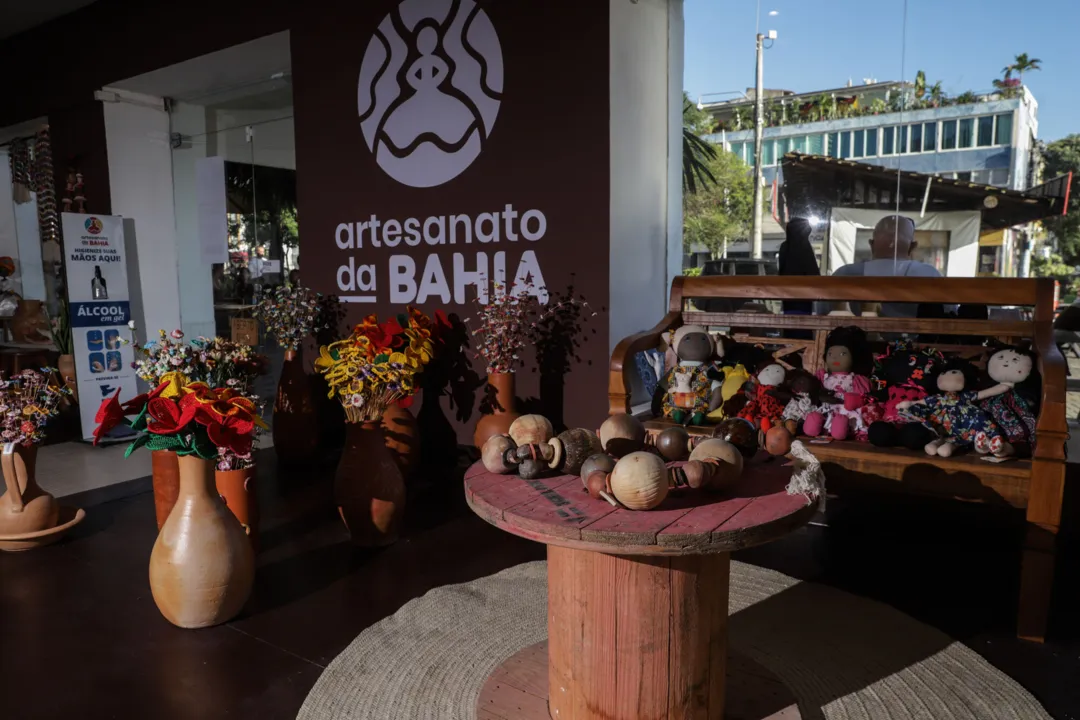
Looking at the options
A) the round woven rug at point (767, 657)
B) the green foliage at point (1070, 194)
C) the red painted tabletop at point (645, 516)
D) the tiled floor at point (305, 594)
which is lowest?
the tiled floor at point (305, 594)

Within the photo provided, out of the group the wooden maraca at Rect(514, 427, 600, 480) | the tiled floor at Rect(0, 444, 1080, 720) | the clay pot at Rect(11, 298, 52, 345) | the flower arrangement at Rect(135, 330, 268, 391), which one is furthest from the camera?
the clay pot at Rect(11, 298, 52, 345)

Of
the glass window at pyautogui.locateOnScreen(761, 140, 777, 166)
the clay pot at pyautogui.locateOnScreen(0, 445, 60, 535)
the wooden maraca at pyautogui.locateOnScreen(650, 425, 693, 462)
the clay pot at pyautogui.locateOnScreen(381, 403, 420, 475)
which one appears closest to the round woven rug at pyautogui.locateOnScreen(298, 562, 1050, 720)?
the wooden maraca at pyautogui.locateOnScreen(650, 425, 693, 462)

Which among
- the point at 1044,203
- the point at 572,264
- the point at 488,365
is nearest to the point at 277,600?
the point at 488,365

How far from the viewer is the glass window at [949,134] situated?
354 cm

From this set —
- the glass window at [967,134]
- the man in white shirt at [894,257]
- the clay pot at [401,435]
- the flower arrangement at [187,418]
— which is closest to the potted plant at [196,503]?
the flower arrangement at [187,418]

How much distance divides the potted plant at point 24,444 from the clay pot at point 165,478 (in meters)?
0.52

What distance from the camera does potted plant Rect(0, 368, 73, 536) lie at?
3.15m

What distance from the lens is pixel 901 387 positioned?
3096 mm

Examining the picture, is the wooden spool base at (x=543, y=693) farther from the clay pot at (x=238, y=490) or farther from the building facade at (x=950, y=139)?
the building facade at (x=950, y=139)

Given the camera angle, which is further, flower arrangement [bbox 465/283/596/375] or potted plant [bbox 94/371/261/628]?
flower arrangement [bbox 465/283/596/375]

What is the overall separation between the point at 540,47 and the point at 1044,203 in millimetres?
2610

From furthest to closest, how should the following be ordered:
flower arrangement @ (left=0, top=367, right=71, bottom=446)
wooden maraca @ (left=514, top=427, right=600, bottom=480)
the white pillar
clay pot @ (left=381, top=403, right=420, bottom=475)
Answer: clay pot @ (left=381, top=403, right=420, bottom=475), the white pillar, flower arrangement @ (left=0, top=367, right=71, bottom=446), wooden maraca @ (left=514, top=427, right=600, bottom=480)

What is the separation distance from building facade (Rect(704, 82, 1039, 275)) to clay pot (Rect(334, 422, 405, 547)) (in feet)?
8.89

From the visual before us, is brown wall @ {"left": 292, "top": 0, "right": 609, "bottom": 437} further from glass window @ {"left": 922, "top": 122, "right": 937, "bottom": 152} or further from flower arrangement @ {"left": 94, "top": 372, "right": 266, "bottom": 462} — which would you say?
flower arrangement @ {"left": 94, "top": 372, "right": 266, "bottom": 462}
